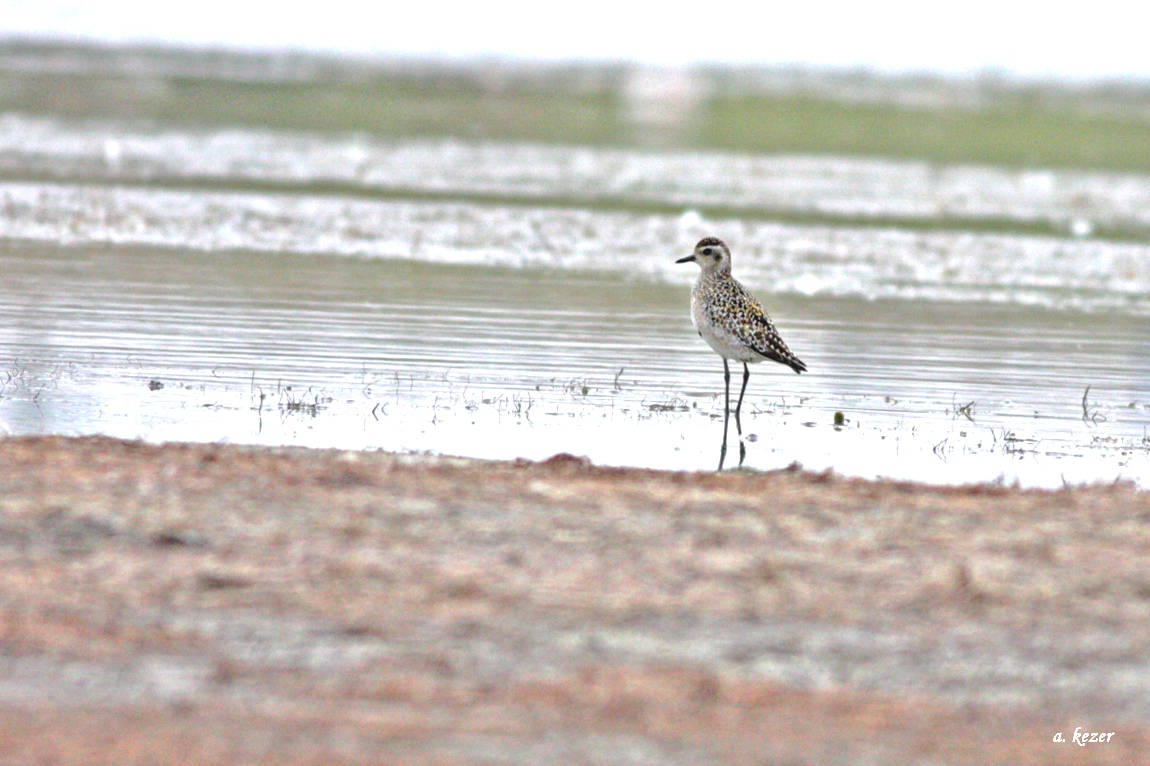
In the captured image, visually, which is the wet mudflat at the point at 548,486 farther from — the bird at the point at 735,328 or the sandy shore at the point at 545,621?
the bird at the point at 735,328

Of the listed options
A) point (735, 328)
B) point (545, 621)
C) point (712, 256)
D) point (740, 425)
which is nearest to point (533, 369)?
point (712, 256)

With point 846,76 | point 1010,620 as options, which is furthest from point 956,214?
point 846,76

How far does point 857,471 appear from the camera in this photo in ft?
41.1

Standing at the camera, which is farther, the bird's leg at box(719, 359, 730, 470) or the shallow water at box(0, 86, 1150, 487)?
the shallow water at box(0, 86, 1150, 487)

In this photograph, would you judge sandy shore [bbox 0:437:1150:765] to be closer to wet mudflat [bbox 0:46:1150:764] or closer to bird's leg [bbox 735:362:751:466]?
wet mudflat [bbox 0:46:1150:764]

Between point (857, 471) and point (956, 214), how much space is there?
23190 mm

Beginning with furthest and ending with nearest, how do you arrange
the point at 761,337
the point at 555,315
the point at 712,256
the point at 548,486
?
the point at 555,315 < the point at 712,256 < the point at 761,337 < the point at 548,486

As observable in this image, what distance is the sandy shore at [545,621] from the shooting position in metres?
6.35

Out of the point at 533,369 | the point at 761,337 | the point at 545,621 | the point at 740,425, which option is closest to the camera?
the point at 545,621

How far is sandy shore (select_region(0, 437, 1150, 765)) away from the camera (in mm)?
6348

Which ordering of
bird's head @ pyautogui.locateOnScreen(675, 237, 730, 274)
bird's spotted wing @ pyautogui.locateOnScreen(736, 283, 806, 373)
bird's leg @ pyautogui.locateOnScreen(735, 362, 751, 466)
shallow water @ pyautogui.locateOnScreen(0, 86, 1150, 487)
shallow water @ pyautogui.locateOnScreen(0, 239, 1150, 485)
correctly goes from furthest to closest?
bird's head @ pyautogui.locateOnScreen(675, 237, 730, 274) → bird's spotted wing @ pyautogui.locateOnScreen(736, 283, 806, 373) → shallow water @ pyautogui.locateOnScreen(0, 86, 1150, 487) → shallow water @ pyautogui.locateOnScreen(0, 239, 1150, 485) → bird's leg @ pyautogui.locateOnScreen(735, 362, 751, 466)

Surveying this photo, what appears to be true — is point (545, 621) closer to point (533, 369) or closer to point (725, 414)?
point (725, 414)

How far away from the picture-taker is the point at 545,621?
744cm

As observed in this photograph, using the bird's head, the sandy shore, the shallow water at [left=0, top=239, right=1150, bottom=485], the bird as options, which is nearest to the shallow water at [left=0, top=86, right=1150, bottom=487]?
the shallow water at [left=0, top=239, right=1150, bottom=485]
